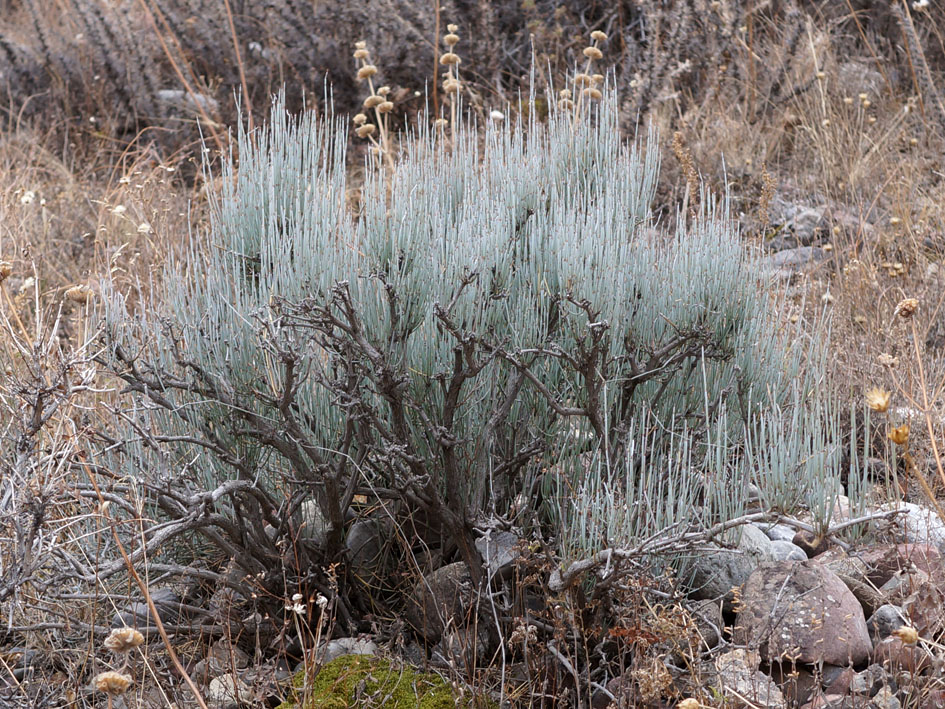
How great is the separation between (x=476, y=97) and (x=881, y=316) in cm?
304

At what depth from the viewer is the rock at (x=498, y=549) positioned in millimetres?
2523

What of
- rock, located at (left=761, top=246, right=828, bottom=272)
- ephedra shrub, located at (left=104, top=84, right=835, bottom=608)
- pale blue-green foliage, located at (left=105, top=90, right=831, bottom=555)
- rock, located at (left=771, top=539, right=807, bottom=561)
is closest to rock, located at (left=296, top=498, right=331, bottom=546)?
ephedra shrub, located at (left=104, top=84, right=835, bottom=608)

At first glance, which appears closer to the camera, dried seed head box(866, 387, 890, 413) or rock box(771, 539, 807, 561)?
dried seed head box(866, 387, 890, 413)

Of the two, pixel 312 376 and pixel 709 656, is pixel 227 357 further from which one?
pixel 709 656

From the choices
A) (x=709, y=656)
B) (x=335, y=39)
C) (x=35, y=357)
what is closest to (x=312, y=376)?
(x=35, y=357)

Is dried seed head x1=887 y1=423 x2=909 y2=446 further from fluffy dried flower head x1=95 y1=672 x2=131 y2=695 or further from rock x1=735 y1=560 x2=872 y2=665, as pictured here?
fluffy dried flower head x1=95 y1=672 x2=131 y2=695

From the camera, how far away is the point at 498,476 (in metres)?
2.80

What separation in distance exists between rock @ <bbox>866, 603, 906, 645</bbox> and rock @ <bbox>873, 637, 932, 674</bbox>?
89 millimetres

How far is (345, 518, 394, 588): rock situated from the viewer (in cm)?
290

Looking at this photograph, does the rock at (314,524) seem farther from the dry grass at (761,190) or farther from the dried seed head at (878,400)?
the dried seed head at (878,400)

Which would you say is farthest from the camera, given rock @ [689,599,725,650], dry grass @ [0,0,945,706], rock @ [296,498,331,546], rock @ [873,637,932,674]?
dry grass @ [0,0,945,706]

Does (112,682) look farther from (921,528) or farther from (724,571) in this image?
(921,528)

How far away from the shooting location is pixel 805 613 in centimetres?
245

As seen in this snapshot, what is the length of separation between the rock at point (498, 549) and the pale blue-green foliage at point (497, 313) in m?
0.13
